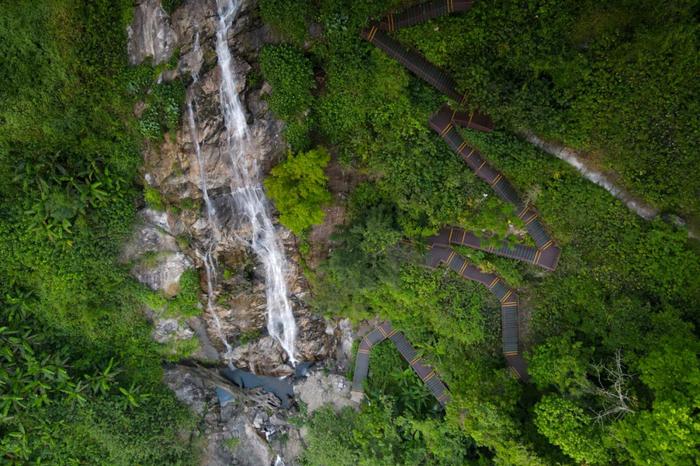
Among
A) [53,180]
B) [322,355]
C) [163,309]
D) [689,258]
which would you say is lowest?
[322,355]

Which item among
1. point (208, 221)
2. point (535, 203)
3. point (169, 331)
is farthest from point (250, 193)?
point (535, 203)

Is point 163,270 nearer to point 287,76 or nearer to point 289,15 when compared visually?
point 287,76

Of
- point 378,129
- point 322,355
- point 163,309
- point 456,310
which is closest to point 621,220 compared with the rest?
point 456,310

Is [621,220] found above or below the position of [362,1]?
below

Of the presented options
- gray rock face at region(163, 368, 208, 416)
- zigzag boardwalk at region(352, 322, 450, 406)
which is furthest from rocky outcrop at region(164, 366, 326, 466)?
zigzag boardwalk at region(352, 322, 450, 406)

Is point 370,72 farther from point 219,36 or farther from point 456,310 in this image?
point 456,310

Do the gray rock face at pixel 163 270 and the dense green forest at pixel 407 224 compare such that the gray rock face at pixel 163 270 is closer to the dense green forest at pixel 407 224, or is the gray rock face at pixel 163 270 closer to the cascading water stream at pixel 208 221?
the dense green forest at pixel 407 224

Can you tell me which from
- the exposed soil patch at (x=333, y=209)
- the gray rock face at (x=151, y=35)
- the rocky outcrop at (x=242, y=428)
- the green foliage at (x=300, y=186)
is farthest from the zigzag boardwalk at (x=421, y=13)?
the rocky outcrop at (x=242, y=428)
